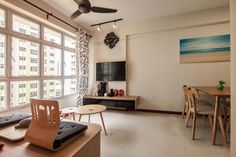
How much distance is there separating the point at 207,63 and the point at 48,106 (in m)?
4.00

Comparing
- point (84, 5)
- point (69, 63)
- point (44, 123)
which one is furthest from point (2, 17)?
point (44, 123)

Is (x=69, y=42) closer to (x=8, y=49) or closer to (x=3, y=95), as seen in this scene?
(x=8, y=49)

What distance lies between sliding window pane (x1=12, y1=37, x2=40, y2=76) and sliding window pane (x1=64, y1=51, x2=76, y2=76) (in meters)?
1.04

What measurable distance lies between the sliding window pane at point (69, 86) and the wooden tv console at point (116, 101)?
0.50 m

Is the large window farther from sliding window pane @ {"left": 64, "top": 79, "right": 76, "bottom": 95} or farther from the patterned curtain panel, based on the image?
the patterned curtain panel

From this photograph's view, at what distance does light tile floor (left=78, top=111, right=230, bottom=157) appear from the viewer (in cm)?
197

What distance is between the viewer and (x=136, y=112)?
4246 mm

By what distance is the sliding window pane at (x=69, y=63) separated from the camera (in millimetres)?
4293

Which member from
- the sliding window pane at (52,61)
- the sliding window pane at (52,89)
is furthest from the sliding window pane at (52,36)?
the sliding window pane at (52,89)

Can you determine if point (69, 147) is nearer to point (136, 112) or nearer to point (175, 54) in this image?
point (136, 112)

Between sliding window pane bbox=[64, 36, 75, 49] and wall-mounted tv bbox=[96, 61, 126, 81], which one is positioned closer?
sliding window pane bbox=[64, 36, 75, 49]

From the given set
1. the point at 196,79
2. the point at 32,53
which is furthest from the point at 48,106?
the point at 196,79

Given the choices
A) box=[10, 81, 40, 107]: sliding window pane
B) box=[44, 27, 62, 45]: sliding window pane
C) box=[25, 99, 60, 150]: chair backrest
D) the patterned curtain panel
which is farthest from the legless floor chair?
the patterned curtain panel

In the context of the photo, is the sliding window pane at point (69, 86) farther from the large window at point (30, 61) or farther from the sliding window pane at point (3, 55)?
the sliding window pane at point (3, 55)
